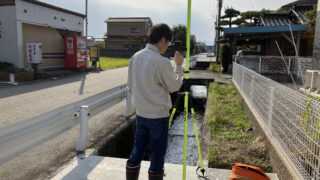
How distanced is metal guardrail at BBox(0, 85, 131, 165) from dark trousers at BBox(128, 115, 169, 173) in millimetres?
1100

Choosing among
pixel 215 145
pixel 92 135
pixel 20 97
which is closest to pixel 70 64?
pixel 20 97

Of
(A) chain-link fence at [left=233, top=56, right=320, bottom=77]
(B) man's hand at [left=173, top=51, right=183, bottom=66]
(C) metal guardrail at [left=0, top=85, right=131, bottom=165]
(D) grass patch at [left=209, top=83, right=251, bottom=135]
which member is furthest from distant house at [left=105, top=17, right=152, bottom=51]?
(B) man's hand at [left=173, top=51, right=183, bottom=66]

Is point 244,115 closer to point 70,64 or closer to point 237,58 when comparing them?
point 237,58

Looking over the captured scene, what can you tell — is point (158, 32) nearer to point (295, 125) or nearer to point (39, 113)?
point (295, 125)

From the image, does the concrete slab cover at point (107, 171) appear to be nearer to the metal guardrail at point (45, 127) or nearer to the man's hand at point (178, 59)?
the metal guardrail at point (45, 127)

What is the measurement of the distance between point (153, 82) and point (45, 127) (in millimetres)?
1442

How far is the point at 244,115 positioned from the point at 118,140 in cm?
329

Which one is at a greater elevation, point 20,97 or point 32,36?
point 32,36

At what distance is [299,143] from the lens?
9.82 ft

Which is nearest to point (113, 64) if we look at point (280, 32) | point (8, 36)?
point (8, 36)

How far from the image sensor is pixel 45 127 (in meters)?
3.04

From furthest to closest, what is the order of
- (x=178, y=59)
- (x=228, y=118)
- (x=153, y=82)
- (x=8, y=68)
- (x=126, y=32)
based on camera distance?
1. (x=126, y=32)
2. (x=8, y=68)
3. (x=228, y=118)
4. (x=178, y=59)
5. (x=153, y=82)

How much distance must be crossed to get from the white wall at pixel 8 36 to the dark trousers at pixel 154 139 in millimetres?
A: 14652

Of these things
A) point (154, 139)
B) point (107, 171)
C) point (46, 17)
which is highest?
point (46, 17)
